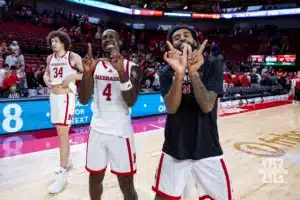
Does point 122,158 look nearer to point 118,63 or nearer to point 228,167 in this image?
point 118,63

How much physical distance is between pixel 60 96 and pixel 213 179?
220 cm

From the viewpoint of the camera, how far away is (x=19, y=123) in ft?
19.5

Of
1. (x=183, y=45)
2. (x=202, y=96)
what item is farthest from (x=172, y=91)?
(x=183, y=45)

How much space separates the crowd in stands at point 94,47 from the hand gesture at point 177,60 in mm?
924

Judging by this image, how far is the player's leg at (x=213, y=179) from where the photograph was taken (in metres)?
1.90

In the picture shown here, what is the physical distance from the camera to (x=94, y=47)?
19.2 meters

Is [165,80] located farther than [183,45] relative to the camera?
Yes

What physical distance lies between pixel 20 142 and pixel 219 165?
4.35 metres

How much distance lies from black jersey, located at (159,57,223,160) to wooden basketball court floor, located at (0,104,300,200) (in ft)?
4.90

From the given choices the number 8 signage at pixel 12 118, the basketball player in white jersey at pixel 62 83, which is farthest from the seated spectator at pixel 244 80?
the basketball player in white jersey at pixel 62 83

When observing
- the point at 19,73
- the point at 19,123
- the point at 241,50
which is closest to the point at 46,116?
the point at 19,123

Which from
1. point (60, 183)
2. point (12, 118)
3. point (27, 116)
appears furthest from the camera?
point (27, 116)

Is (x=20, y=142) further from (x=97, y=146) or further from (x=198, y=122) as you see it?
(x=198, y=122)

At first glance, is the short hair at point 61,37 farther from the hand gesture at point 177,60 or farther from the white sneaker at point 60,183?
the hand gesture at point 177,60
